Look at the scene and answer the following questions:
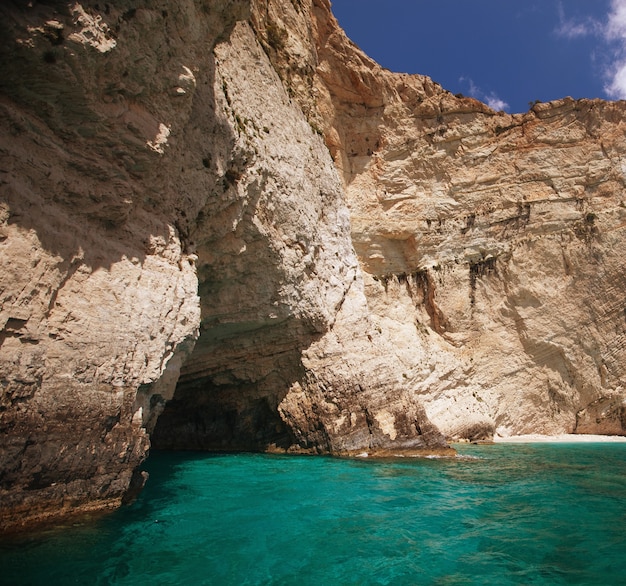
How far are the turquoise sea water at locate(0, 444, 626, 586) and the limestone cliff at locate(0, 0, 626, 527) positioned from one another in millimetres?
1070

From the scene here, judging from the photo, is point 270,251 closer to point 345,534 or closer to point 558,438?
point 345,534

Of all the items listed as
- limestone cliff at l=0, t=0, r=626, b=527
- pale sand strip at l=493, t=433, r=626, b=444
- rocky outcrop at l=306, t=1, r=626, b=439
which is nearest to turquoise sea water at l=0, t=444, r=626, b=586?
limestone cliff at l=0, t=0, r=626, b=527

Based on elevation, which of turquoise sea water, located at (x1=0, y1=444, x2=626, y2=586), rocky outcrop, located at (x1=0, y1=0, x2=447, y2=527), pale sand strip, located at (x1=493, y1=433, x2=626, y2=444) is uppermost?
rocky outcrop, located at (x1=0, y1=0, x2=447, y2=527)

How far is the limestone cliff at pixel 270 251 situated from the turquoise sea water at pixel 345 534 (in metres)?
1.07

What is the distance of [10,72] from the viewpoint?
18.1 feet

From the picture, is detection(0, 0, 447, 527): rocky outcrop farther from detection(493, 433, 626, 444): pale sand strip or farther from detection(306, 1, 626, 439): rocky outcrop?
detection(493, 433, 626, 444): pale sand strip

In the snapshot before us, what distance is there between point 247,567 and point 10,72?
261 inches

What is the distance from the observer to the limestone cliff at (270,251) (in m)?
5.81

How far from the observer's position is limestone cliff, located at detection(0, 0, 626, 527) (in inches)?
229

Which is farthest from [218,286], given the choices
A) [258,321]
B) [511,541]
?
[511,541]

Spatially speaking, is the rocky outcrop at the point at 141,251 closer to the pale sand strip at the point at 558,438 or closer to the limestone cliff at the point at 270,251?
the limestone cliff at the point at 270,251

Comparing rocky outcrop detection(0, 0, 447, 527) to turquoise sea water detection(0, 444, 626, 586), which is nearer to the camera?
turquoise sea water detection(0, 444, 626, 586)

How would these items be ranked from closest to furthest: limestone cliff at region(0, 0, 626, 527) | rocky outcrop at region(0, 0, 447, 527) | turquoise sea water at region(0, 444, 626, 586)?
turquoise sea water at region(0, 444, 626, 586)
rocky outcrop at region(0, 0, 447, 527)
limestone cliff at region(0, 0, 626, 527)

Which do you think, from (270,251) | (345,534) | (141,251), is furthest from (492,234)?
(345,534)
